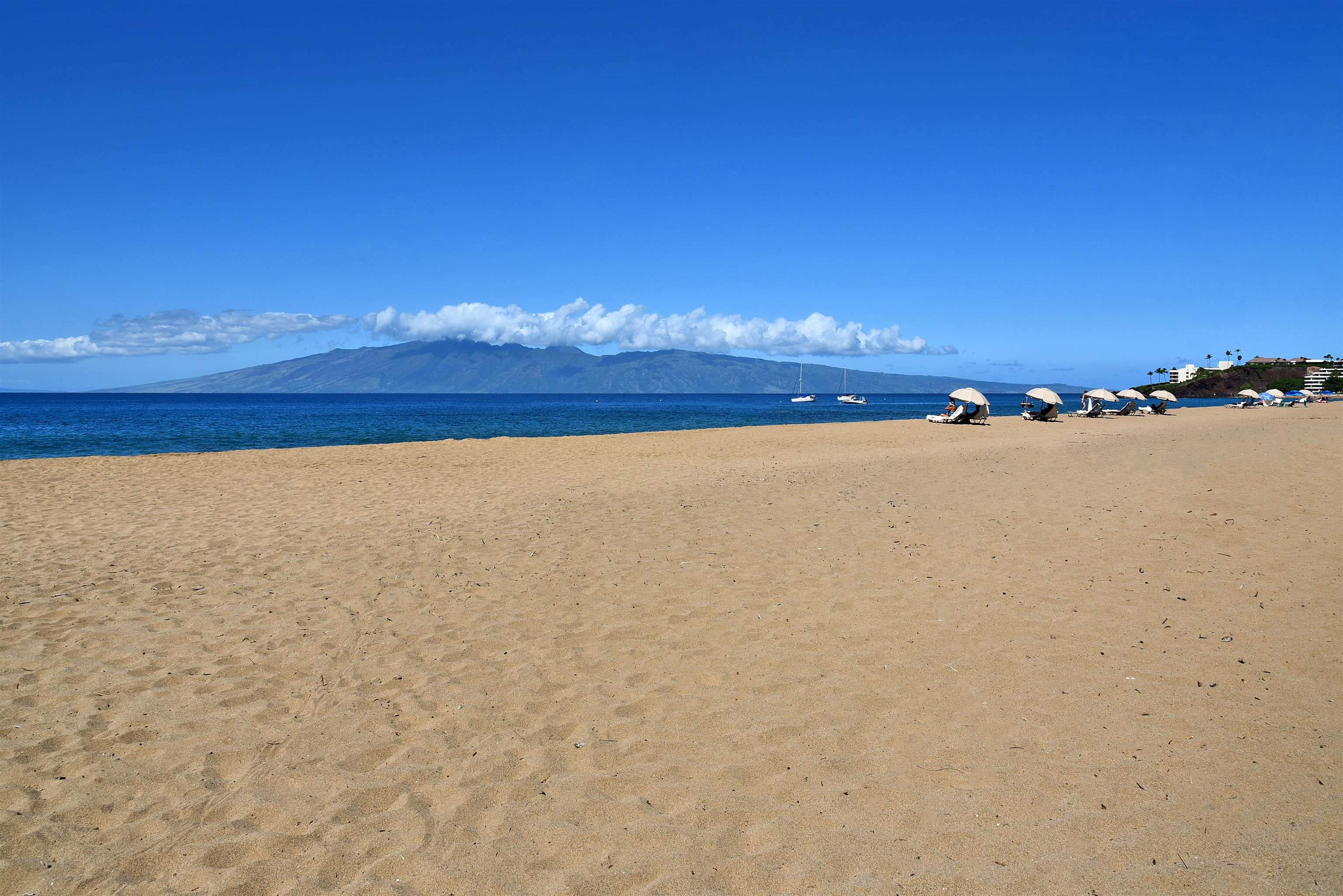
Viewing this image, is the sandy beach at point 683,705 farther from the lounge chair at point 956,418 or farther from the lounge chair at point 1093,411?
the lounge chair at point 1093,411

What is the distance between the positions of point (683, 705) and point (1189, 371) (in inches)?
7904

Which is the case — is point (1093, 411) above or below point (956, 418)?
above

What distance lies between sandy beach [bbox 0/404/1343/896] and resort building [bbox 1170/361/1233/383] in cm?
17918

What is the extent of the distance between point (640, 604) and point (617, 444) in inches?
773

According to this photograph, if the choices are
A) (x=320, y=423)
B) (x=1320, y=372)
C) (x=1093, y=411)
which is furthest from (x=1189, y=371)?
(x=320, y=423)

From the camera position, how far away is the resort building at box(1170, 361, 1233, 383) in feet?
509

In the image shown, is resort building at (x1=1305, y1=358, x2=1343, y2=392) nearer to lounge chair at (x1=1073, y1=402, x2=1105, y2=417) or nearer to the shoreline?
the shoreline

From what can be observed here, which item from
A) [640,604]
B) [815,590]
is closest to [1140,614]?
[815,590]

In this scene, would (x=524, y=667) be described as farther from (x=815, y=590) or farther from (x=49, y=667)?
(x=49, y=667)

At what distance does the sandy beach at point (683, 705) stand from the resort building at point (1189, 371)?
179177 millimetres

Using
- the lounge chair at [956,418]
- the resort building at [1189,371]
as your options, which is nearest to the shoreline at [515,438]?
the lounge chair at [956,418]

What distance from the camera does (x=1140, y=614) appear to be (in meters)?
6.09

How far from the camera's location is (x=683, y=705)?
183 inches

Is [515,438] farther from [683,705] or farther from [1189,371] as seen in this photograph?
[1189,371]
